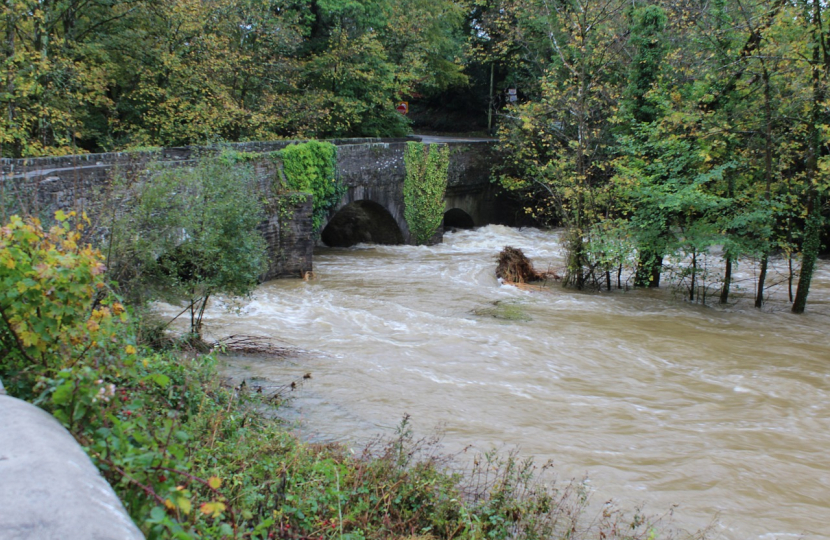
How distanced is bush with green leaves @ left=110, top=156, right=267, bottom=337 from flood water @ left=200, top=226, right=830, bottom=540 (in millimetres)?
1142

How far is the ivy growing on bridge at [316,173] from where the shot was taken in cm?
1584

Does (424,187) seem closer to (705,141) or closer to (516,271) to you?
(516,271)

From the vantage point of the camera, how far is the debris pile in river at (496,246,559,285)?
639 inches

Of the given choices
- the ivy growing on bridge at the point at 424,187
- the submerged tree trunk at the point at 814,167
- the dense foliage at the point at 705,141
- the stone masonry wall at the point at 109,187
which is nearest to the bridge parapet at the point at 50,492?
the stone masonry wall at the point at 109,187

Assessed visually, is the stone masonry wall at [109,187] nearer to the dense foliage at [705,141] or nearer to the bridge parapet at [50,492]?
the bridge parapet at [50,492]

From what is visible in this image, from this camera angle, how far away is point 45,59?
14.2 meters

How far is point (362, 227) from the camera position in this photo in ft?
72.6

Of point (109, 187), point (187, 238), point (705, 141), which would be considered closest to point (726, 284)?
point (705, 141)

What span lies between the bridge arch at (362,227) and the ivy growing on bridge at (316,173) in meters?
2.93

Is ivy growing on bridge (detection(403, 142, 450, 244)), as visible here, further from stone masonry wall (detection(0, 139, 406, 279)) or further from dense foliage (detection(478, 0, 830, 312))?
dense foliage (detection(478, 0, 830, 312))

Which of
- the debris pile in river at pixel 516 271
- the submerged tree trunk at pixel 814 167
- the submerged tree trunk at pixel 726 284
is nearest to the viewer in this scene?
the submerged tree trunk at pixel 814 167

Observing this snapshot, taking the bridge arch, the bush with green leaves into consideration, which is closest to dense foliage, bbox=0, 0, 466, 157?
the bridge arch

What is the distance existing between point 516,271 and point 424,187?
21.1 feet

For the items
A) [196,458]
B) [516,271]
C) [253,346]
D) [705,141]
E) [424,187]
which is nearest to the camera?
[196,458]
